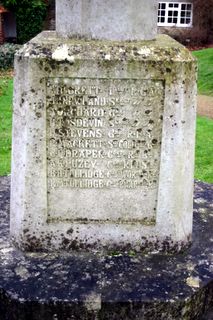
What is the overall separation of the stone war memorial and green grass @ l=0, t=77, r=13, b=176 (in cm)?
393

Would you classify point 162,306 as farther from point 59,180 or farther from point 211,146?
point 211,146

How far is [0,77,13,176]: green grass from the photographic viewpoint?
28.0ft

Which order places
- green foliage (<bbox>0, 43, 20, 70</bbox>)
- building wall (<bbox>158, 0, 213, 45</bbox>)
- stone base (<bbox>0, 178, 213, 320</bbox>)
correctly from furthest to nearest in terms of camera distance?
building wall (<bbox>158, 0, 213, 45</bbox>), green foliage (<bbox>0, 43, 20, 70</bbox>), stone base (<bbox>0, 178, 213, 320</bbox>)

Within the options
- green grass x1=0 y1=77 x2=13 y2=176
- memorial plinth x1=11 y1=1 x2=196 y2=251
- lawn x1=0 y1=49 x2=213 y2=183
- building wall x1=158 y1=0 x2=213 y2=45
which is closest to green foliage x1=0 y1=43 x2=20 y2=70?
lawn x1=0 y1=49 x2=213 y2=183

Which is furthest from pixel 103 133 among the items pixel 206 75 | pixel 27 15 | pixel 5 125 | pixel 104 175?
pixel 27 15

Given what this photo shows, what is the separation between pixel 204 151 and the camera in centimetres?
972

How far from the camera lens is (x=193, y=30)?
31.9 m

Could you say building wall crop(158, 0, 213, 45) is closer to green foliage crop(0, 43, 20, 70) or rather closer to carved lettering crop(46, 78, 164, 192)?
green foliage crop(0, 43, 20, 70)

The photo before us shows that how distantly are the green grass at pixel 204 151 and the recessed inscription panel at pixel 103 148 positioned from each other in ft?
13.1

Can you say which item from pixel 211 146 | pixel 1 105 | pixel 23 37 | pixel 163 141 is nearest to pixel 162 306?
pixel 163 141

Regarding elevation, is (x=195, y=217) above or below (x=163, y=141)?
below

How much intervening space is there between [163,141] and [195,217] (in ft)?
4.01

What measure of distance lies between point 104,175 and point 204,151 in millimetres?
5817

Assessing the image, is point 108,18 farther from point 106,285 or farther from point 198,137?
point 198,137
